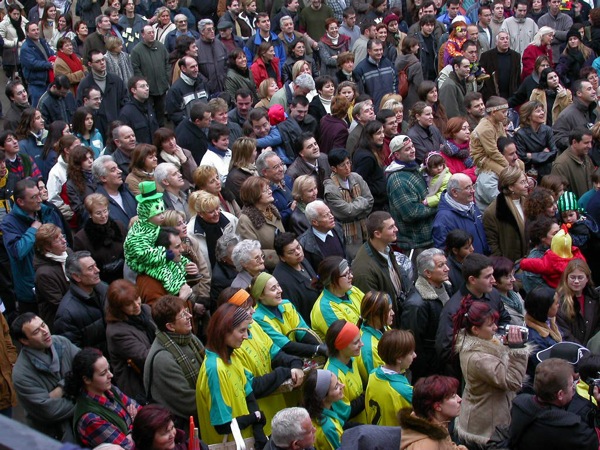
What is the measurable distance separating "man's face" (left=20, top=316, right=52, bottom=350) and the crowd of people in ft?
0.04

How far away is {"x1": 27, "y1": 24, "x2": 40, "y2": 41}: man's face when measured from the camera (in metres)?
12.3

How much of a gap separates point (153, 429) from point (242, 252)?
2108 mm

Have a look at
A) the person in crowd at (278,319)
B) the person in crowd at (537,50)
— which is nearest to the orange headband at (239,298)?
the person in crowd at (278,319)

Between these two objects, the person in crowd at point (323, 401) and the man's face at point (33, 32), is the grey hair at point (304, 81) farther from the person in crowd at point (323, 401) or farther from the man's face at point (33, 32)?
the person in crowd at point (323, 401)

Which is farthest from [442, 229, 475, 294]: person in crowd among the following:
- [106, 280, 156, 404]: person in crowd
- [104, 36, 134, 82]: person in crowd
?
[104, 36, 134, 82]: person in crowd

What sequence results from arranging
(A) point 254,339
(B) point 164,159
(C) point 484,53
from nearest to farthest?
(A) point 254,339 < (B) point 164,159 < (C) point 484,53

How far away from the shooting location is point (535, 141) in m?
9.98

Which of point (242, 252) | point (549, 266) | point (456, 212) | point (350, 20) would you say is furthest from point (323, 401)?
point (350, 20)

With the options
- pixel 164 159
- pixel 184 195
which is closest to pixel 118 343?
pixel 184 195

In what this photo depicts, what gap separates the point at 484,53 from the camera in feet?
42.5

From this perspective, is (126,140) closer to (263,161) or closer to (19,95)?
(263,161)

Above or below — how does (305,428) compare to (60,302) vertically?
above

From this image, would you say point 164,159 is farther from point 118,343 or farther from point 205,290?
point 118,343

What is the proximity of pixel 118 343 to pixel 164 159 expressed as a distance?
3.03 metres
